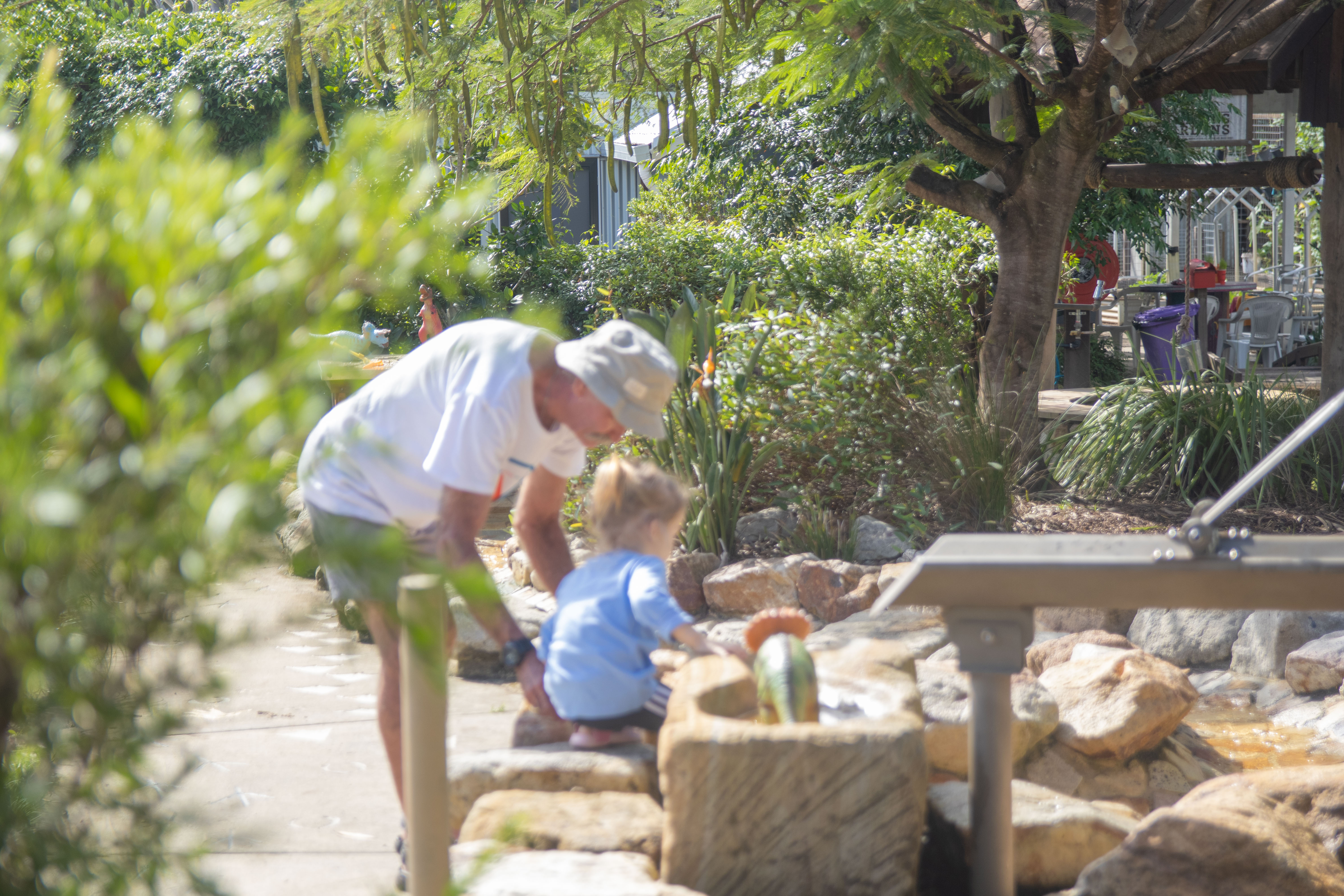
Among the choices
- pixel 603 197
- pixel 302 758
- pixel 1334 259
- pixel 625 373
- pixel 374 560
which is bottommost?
pixel 302 758

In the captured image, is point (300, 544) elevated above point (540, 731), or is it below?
above

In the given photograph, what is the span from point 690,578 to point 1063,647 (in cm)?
173

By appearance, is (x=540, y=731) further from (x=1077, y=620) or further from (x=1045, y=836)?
(x=1077, y=620)

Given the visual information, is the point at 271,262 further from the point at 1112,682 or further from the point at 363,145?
Result: the point at 1112,682

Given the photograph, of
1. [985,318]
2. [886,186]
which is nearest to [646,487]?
[886,186]

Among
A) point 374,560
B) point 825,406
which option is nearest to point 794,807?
point 374,560

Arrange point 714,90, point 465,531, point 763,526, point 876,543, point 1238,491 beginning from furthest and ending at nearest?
point 714,90 → point 763,526 → point 876,543 → point 465,531 → point 1238,491

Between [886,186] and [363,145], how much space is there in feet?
20.1

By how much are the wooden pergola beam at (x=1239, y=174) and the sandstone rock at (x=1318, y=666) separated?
334 cm

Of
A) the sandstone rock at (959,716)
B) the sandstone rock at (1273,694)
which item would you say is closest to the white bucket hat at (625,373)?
the sandstone rock at (959,716)

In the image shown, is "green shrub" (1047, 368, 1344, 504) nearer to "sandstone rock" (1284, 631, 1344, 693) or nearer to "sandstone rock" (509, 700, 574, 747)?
"sandstone rock" (1284, 631, 1344, 693)

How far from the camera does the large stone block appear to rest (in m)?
2.32

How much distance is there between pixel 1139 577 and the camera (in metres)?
2.31

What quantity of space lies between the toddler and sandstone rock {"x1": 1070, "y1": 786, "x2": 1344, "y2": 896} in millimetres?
974
